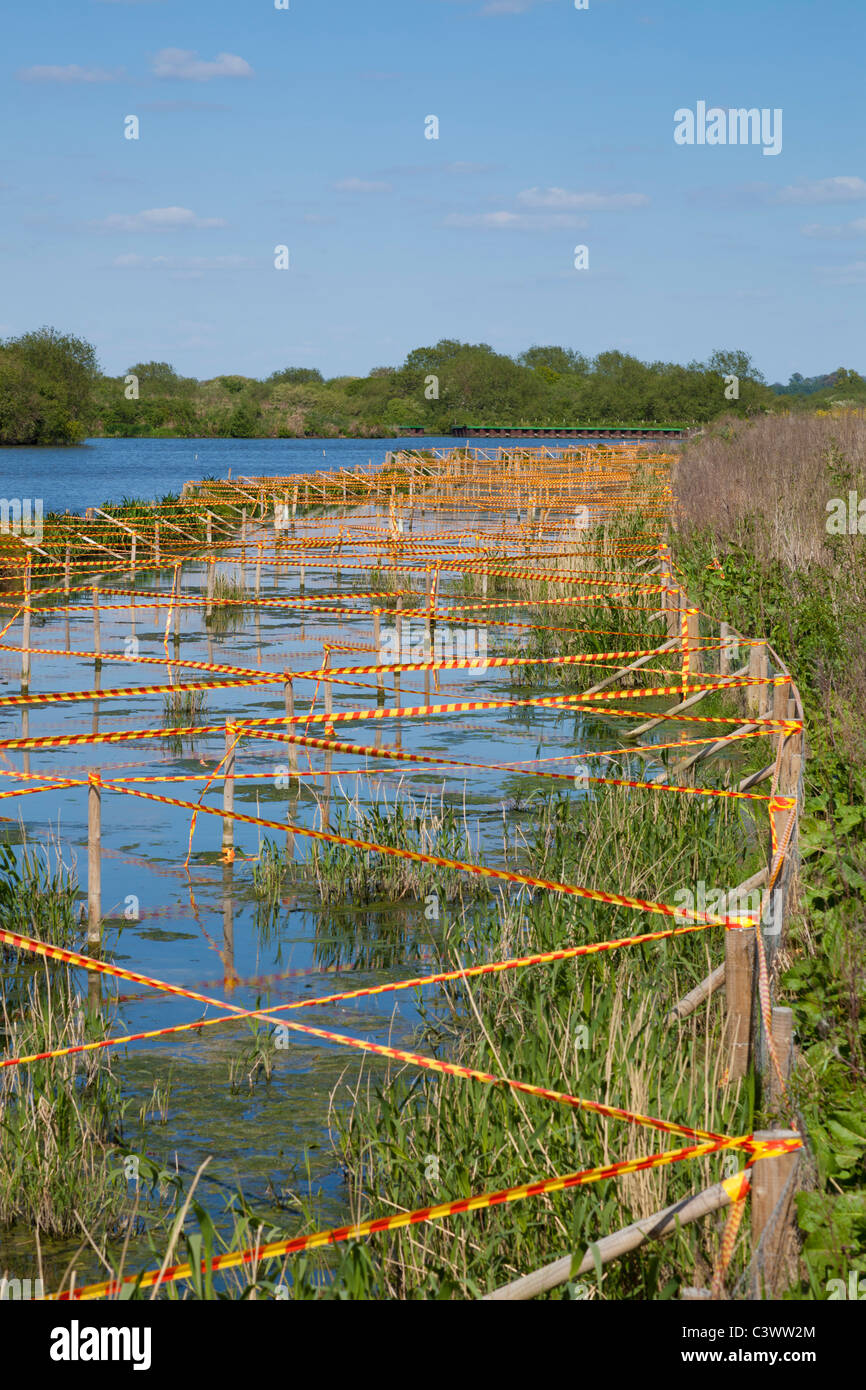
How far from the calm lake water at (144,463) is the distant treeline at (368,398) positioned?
13.8 feet

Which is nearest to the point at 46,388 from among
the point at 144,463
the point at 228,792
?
the point at 144,463

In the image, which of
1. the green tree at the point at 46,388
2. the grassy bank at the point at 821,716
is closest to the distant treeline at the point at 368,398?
the green tree at the point at 46,388

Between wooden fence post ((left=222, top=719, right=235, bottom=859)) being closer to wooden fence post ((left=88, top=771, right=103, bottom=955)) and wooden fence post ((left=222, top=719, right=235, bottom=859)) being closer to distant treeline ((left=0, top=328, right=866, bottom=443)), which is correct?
wooden fence post ((left=88, top=771, right=103, bottom=955))

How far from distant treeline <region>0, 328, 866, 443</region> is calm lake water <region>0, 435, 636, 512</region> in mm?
4200

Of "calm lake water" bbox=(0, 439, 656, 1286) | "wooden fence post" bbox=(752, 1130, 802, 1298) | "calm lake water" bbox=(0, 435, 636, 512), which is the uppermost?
"calm lake water" bbox=(0, 435, 636, 512)

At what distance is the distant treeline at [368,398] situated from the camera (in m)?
119

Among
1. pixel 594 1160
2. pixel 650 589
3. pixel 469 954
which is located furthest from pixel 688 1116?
pixel 650 589

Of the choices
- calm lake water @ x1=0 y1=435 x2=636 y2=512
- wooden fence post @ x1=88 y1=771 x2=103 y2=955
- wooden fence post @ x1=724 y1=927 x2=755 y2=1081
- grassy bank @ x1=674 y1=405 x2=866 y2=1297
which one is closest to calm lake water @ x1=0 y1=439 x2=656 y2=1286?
wooden fence post @ x1=88 y1=771 x2=103 y2=955

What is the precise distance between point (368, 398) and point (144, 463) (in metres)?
76.5

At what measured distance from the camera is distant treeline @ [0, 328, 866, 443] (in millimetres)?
118750

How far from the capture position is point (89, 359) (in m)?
128

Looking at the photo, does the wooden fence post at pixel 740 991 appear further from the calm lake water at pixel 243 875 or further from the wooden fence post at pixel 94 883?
the wooden fence post at pixel 94 883

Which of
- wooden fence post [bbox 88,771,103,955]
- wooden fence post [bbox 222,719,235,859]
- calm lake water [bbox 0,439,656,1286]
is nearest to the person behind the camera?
calm lake water [bbox 0,439,656,1286]
